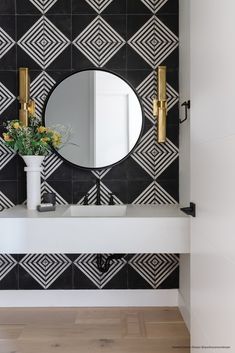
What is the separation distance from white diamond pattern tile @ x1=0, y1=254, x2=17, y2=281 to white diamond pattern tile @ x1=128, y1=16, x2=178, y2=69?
181cm

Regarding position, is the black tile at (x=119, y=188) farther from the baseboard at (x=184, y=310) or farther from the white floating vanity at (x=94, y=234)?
the baseboard at (x=184, y=310)

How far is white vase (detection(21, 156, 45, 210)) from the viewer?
7.50 feet

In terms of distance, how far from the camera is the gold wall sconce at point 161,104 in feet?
8.07

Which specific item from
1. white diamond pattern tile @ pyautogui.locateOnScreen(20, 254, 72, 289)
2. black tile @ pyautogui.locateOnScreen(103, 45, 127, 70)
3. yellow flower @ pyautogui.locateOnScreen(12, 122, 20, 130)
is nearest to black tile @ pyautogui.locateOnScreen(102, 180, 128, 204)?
white diamond pattern tile @ pyautogui.locateOnScreen(20, 254, 72, 289)

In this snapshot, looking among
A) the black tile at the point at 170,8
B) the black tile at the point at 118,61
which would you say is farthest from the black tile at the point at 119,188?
the black tile at the point at 170,8

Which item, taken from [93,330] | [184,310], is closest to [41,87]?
[93,330]

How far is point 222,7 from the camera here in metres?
0.98

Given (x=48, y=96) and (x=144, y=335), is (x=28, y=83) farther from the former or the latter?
(x=144, y=335)

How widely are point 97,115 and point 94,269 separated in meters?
1.16

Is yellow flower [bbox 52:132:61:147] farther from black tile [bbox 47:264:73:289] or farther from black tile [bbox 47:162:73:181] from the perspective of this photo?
black tile [bbox 47:264:73:289]

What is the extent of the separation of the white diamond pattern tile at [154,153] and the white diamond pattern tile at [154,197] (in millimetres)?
138

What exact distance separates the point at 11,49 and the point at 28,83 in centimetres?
29

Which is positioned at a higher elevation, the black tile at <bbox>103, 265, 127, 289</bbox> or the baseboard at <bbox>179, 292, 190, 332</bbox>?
the black tile at <bbox>103, 265, 127, 289</bbox>

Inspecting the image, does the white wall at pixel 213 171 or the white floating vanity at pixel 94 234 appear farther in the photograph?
the white floating vanity at pixel 94 234
